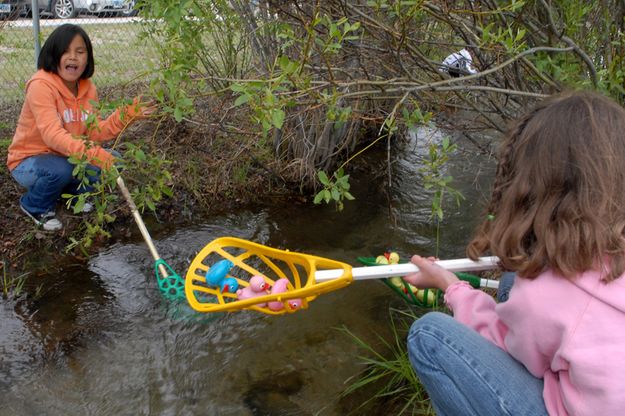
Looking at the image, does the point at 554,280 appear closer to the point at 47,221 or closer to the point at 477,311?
the point at 477,311

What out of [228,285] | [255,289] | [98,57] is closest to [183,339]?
[228,285]

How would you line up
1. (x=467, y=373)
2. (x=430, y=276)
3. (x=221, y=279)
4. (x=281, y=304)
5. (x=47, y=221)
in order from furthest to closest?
(x=47, y=221) → (x=221, y=279) → (x=281, y=304) → (x=430, y=276) → (x=467, y=373)

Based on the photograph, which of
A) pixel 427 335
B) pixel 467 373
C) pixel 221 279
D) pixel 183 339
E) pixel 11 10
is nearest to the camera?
pixel 467 373

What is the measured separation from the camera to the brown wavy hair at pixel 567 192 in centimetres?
132

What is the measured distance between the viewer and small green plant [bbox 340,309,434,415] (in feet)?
7.11

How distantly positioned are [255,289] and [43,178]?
155 cm

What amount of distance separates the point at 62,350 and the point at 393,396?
1.39 meters

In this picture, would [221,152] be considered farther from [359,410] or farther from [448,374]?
[448,374]

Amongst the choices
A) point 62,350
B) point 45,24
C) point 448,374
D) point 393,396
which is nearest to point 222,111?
point 62,350

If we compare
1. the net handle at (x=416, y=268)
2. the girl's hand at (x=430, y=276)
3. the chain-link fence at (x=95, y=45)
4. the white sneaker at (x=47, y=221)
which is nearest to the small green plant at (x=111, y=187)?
the white sneaker at (x=47, y=221)

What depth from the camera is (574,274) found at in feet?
4.29

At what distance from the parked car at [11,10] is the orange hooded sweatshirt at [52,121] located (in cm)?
125

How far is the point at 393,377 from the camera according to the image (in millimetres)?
2273

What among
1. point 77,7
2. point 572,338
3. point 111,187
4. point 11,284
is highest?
point 77,7
